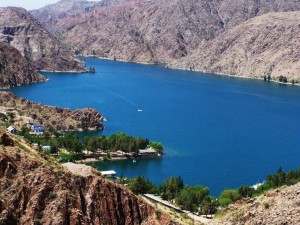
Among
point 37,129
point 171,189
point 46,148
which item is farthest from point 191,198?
point 37,129

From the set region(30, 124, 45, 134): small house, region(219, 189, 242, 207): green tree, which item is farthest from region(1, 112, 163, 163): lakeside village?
region(219, 189, 242, 207): green tree

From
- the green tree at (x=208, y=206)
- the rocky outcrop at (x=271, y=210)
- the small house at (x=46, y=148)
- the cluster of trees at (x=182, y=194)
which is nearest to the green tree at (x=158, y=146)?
the small house at (x=46, y=148)

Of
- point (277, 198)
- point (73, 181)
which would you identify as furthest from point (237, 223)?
point (73, 181)

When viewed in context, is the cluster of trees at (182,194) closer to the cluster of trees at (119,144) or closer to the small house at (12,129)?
the cluster of trees at (119,144)

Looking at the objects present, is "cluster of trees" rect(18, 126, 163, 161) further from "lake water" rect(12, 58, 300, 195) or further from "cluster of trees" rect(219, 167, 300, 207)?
"cluster of trees" rect(219, 167, 300, 207)

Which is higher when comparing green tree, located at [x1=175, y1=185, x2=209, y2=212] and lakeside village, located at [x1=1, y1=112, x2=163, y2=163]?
green tree, located at [x1=175, y1=185, x2=209, y2=212]

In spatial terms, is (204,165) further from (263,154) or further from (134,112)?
(134,112)

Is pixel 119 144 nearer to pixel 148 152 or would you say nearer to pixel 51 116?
pixel 148 152
